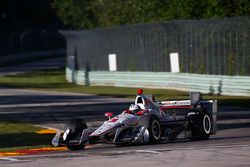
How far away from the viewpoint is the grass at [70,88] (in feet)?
105

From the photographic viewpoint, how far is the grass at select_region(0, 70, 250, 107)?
1258 inches

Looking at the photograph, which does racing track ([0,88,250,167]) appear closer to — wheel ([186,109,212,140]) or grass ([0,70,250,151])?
wheel ([186,109,212,140])

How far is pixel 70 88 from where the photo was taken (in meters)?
45.4

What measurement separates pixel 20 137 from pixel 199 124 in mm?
4409

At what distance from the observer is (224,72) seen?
114 feet

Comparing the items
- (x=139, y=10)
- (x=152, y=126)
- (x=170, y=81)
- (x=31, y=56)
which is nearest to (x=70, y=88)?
(x=170, y=81)

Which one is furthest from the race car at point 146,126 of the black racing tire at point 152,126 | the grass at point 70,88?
the grass at point 70,88

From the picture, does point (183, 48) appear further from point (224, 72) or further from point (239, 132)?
point (239, 132)

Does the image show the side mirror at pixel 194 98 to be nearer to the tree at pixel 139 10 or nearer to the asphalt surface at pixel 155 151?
the asphalt surface at pixel 155 151

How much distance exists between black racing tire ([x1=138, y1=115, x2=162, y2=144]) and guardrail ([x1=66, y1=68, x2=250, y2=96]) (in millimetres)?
14863

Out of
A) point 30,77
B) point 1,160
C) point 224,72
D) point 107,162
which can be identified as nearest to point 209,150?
point 107,162

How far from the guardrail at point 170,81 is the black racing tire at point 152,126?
48.8 ft

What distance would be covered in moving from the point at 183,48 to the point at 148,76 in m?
3.52

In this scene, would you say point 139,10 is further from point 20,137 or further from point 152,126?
point 152,126
